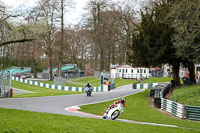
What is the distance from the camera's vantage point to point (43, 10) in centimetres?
4953

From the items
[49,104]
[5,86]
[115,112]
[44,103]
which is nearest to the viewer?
[115,112]

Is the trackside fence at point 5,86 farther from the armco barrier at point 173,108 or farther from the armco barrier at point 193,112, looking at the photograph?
the armco barrier at point 193,112

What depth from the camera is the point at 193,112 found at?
57.6 feet

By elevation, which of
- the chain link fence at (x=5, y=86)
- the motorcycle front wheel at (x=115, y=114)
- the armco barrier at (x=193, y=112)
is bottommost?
the armco barrier at (x=193, y=112)

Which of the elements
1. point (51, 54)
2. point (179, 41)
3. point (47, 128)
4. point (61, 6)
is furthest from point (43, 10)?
point (47, 128)

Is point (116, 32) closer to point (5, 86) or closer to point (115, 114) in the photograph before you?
point (5, 86)

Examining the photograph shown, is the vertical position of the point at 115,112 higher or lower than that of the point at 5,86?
lower

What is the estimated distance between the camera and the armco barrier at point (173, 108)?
18062 mm

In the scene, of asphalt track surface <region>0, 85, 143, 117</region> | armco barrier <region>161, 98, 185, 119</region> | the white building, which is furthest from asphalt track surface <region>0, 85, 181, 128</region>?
the white building

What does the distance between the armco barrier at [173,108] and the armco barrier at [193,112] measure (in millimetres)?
312

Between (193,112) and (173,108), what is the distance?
207 centimetres

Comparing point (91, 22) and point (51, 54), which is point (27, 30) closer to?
point (51, 54)

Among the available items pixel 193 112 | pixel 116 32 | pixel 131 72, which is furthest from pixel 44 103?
pixel 116 32

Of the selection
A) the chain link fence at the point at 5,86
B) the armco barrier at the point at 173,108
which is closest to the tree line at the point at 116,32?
the chain link fence at the point at 5,86
